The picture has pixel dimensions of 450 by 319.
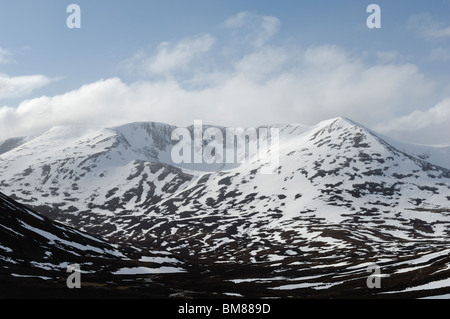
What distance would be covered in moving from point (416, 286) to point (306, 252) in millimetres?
89617

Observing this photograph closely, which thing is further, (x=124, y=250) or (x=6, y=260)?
(x=124, y=250)

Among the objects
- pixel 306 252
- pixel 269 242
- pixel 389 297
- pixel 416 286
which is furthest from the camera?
pixel 269 242

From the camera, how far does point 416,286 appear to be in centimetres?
6256
